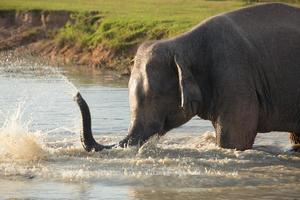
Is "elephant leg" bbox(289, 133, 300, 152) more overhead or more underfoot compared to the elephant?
more underfoot

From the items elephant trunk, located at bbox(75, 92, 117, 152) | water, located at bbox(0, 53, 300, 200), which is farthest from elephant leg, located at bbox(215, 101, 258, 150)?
elephant trunk, located at bbox(75, 92, 117, 152)

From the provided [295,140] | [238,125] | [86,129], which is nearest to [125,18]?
[295,140]

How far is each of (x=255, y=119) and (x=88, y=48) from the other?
2335 cm

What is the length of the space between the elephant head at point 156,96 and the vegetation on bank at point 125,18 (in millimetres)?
17509

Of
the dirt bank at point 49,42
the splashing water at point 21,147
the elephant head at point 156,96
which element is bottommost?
the dirt bank at point 49,42

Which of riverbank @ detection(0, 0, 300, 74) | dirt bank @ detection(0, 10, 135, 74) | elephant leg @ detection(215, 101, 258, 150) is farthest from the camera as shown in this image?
dirt bank @ detection(0, 10, 135, 74)

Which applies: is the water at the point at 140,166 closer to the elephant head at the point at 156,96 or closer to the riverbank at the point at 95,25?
the elephant head at the point at 156,96

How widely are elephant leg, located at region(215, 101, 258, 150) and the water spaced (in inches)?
8.2

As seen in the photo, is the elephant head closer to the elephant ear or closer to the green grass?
the elephant ear

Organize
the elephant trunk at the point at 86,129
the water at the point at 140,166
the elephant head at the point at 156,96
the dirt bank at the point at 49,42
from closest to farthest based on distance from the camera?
the water at the point at 140,166 < the elephant trunk at the point at 86,129 < the elephant head at the point at 156,96 < the dirt bank at the point at 49,42

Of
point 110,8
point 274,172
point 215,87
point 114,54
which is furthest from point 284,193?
point 110,8

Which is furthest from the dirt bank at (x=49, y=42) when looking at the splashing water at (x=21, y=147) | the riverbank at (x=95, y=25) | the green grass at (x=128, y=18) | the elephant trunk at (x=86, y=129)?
the elephant trunk at (x=86, y=129)

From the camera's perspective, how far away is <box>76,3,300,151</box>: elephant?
13.7 metres

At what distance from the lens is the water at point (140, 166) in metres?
12.1
